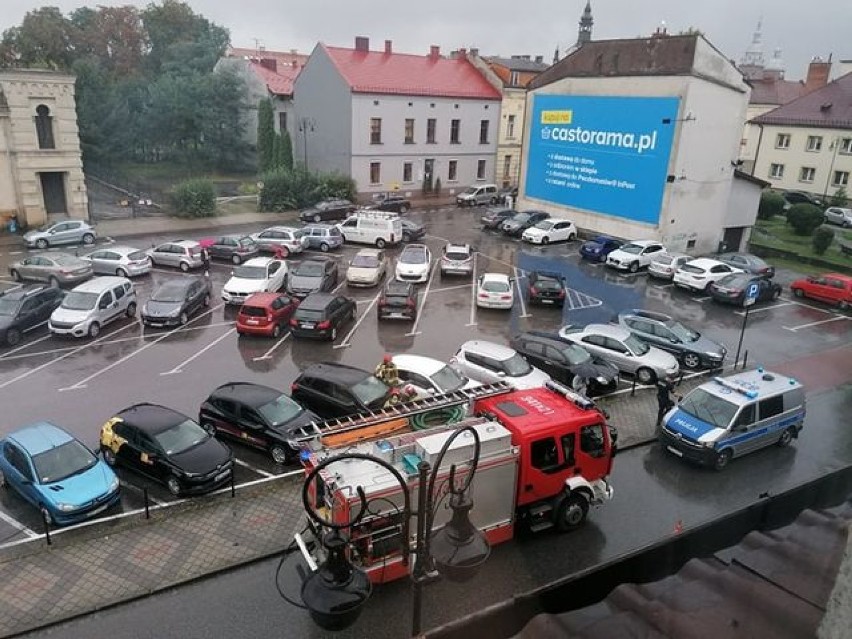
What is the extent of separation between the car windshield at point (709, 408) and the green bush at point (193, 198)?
35.6 meters

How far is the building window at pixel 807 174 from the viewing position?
173 feet

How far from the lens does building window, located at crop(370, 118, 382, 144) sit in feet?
160

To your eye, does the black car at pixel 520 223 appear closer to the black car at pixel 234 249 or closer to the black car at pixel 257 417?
the black car at pixel 234 249

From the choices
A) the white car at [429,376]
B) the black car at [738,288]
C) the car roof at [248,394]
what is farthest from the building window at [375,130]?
the car roof at [248,394]

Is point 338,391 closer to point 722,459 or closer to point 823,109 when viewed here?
point 722,459

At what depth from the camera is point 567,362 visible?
19.6 metres

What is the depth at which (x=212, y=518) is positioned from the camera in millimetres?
13102

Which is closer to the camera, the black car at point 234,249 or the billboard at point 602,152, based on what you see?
the black car at point 234,249

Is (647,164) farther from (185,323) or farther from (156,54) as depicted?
(156,54)

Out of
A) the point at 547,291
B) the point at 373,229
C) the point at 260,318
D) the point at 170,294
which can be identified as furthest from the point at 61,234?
the point at 547,291

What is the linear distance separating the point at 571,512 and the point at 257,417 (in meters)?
7.23

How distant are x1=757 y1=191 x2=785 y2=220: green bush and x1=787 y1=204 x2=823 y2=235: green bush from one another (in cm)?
531

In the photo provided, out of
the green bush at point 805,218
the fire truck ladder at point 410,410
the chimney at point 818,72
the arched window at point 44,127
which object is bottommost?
the green bush at point 805,218

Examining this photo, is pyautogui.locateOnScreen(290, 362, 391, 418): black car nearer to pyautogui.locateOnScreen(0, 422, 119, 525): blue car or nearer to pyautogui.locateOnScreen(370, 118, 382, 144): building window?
pyautogui.locateOnScreen(0, 422, 119, 525): blue car
